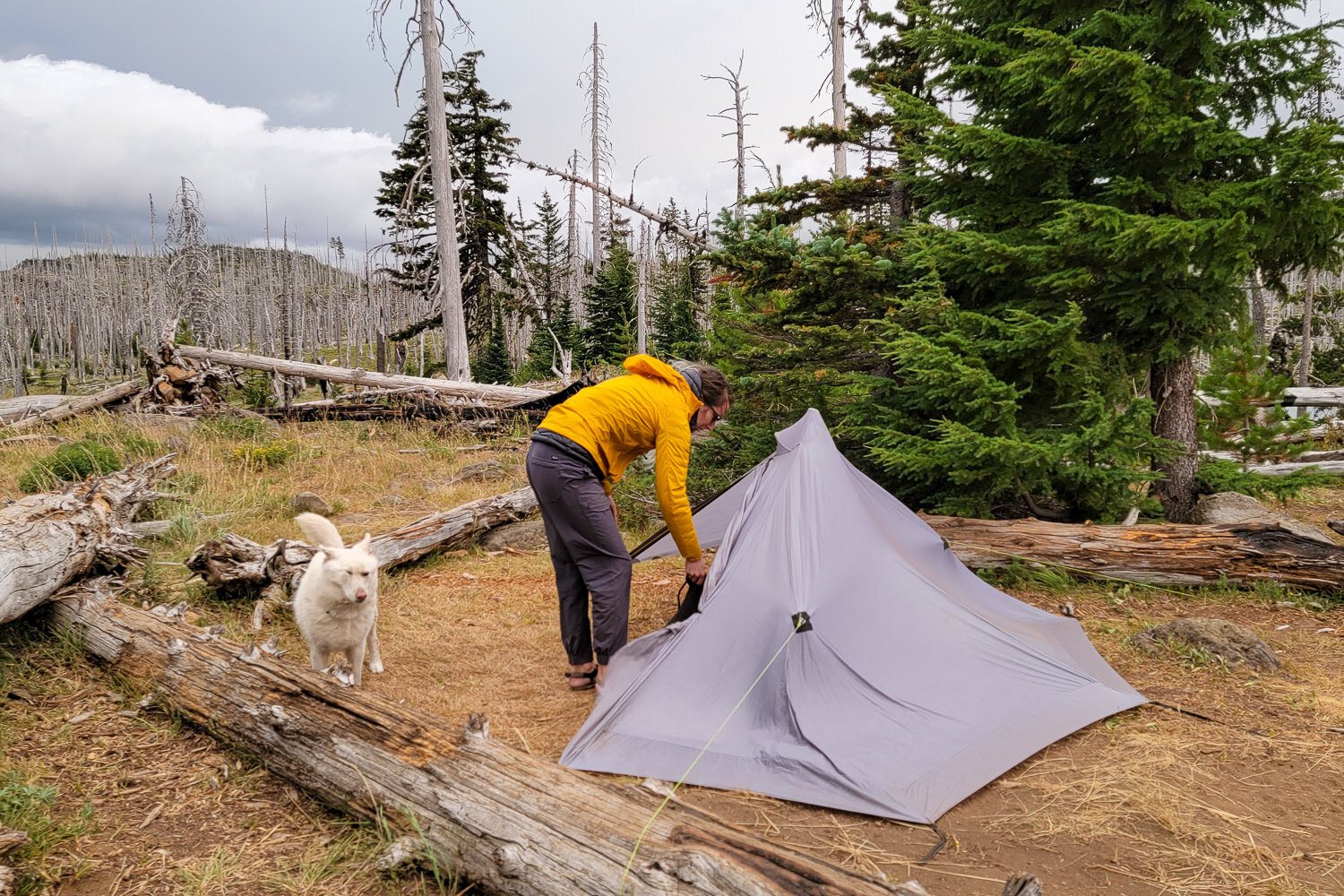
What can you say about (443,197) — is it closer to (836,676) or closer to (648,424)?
(648,424)

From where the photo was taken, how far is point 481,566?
7.51m

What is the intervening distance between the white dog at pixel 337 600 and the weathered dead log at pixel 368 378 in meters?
9.51

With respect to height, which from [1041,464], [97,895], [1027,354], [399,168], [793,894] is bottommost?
[97,895]

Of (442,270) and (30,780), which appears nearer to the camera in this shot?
(30,780)

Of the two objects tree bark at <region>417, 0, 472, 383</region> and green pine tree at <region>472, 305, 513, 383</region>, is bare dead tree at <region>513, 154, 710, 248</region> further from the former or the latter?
green pine tree at <region>472, 305, 513, 383</region>

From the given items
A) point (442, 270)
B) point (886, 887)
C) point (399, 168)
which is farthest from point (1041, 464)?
point (399, 168)

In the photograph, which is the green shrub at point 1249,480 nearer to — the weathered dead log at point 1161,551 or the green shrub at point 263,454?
the weathered dead log at point 1161,551

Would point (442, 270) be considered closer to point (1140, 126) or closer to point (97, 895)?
point (1140, 126)

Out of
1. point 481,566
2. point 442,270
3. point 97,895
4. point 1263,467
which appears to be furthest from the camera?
point 442,270

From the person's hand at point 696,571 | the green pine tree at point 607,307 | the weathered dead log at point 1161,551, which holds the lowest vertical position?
the weathered dead log at point 1161,551

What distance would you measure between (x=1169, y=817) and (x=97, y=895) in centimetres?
425

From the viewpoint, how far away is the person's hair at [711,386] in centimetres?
449

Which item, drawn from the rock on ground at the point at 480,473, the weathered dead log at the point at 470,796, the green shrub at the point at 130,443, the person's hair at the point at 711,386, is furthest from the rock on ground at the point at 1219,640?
the green shrub at the point at 130,443

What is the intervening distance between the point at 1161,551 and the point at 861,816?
4.19 meters
